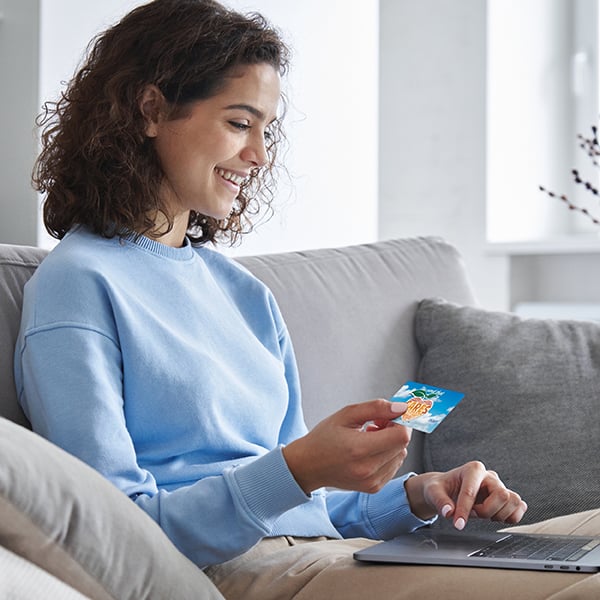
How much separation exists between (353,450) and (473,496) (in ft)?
0.84

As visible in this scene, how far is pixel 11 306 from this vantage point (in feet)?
4.45

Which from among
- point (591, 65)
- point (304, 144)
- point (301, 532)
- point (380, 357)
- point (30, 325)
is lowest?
point (301, 532)

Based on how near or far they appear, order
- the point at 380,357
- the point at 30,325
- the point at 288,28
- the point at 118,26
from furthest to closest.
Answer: the point at 288,28 < the point at 380,357 < the point at 118,26 < the point at 30,325

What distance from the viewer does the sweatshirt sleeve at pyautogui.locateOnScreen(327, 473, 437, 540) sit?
1.42m

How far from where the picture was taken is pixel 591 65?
132 inches

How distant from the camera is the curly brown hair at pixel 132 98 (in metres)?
1.41

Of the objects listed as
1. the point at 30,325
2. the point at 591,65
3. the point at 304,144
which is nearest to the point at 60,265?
the point at 30,325

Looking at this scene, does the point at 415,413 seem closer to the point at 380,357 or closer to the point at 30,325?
the point at 30,325

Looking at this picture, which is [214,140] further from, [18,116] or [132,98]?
[18,116]

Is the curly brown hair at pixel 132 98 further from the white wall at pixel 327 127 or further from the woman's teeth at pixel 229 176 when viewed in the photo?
the white wall at pixel 327 127

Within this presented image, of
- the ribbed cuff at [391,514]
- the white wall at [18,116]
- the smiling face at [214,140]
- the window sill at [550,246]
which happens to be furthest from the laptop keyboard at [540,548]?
the window sill at [550,246]

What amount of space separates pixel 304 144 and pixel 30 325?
1582mm

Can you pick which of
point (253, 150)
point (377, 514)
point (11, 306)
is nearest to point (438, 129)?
point (253, 150)

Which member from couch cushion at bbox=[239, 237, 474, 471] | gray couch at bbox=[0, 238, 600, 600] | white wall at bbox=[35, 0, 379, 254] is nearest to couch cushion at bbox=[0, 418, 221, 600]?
gray couch at bbox=[0, 238, 600, 600]
